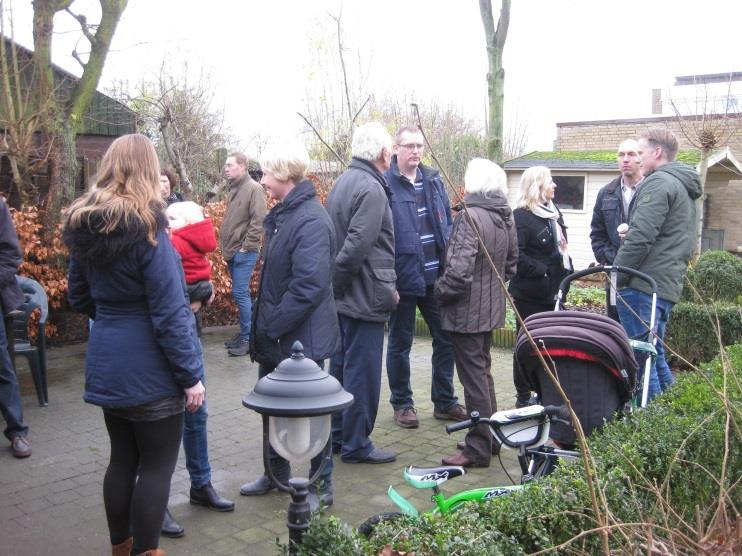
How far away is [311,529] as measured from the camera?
2.54m

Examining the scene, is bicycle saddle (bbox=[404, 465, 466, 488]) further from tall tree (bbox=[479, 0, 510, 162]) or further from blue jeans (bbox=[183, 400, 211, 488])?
tall tree (bbox=[479, 0, 510, 162])

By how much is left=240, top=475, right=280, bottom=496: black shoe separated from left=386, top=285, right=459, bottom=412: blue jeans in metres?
1.68

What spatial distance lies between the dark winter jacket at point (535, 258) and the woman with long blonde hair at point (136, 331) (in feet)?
11.4

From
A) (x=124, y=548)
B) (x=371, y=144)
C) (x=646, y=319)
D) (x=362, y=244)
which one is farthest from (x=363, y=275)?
(x=646, y=319)

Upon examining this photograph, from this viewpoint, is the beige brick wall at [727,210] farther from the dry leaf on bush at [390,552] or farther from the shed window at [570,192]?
the dry leaf on bush at [390,552]

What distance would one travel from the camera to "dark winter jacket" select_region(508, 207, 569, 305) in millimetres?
6352

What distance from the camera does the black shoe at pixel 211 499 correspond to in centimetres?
452

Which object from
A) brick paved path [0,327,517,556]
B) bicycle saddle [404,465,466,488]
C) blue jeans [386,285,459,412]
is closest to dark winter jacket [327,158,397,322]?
blue jeans [386,285,459,412]

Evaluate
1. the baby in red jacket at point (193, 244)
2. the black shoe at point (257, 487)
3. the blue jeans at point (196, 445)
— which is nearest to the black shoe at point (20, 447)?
the blue jeans at point (196, 445)

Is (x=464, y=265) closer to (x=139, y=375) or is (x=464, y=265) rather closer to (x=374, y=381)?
(x=374, y=381)

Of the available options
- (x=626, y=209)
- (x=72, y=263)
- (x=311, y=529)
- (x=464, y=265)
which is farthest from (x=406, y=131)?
(x=311, y=529)

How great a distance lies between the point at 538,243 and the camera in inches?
251

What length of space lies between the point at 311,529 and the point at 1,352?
367 cm

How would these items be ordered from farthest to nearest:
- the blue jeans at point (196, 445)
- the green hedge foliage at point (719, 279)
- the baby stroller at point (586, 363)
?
the green hedge foliage at point (719, 279), the blue jeans at point (196, 445), the baby stroller at point (586, 363)
